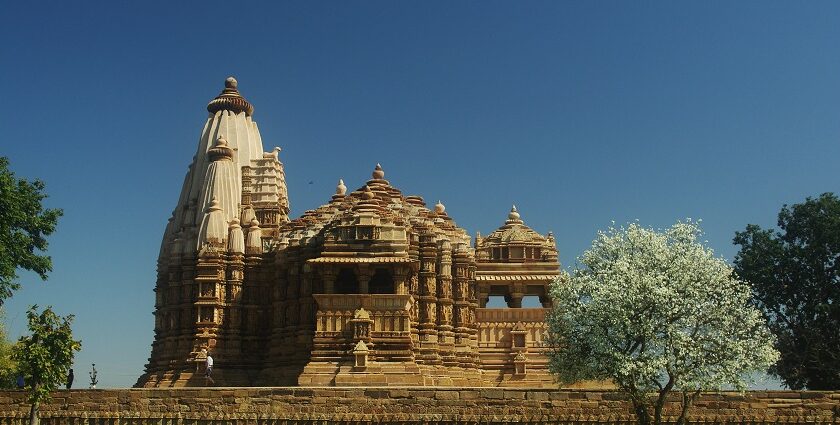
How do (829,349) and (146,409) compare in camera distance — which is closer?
(146,409)

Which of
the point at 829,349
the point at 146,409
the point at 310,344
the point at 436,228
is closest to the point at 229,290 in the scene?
the point at 310,344

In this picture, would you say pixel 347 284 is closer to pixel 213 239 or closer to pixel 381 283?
pixel 381 283

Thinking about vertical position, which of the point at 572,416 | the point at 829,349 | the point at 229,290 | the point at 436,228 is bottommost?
the point at 572,416

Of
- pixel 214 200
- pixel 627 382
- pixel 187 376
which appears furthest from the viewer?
pixel 214 200

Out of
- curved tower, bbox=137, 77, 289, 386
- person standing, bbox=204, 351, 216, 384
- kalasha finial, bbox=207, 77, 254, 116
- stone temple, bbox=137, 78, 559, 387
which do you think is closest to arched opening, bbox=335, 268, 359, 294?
stone temple, bbox=137, 78, 559, 387

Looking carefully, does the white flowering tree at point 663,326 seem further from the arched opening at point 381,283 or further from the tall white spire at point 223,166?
the tall white spire at point 223,166

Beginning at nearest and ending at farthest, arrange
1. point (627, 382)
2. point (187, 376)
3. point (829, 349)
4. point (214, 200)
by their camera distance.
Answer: point (627, 382) < point (829, 349) < point (187, 376) < point (214, 200)

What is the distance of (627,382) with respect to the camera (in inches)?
1053

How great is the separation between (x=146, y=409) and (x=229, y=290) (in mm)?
18603

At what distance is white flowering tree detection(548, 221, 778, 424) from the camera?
26.2m

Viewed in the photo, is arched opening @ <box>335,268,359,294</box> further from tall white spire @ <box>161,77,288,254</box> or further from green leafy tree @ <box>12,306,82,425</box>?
green leafy tree @ <box>12,306,82,425</box>

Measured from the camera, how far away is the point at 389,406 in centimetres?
2786

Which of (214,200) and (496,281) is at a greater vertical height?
(214,200)

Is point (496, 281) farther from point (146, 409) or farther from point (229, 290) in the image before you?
point (146, 409)
